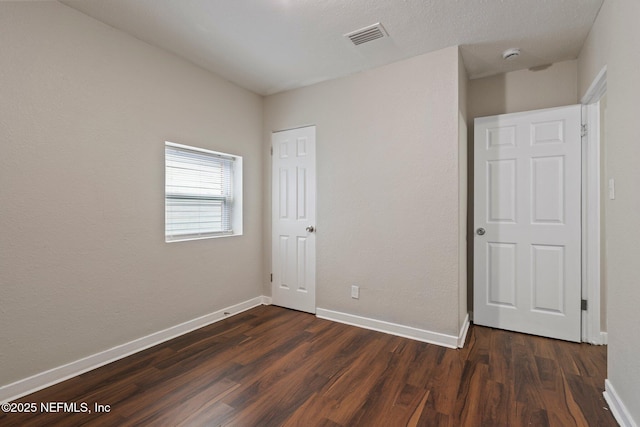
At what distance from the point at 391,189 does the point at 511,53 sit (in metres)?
1.55

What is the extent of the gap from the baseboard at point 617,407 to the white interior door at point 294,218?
2.42 meters

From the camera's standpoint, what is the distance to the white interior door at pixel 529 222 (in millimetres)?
2680

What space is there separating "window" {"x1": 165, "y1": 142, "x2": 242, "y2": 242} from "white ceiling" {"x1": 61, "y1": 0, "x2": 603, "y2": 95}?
3.05ft

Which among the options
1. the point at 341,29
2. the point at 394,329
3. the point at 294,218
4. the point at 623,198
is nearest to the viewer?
the point at 623,198

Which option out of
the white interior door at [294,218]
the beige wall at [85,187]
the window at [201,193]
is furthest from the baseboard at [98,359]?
the window at [201,193]

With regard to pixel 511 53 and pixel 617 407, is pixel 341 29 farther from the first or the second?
pixel 617 407

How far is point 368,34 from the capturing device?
2416 millimetres

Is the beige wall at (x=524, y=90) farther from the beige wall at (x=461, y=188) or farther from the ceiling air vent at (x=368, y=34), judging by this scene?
the ceiling air vent at (x=368, y=34)

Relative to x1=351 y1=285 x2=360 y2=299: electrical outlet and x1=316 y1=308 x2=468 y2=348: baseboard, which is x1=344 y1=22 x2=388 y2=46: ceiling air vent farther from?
x1=316 y1=308 x2=468 y2=348: baseboard

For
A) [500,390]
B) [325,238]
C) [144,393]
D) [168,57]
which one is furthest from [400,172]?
[144,393]

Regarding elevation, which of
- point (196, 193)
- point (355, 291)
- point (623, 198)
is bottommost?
point (355, 291)

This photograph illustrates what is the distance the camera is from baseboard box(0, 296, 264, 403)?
1882 millimetres

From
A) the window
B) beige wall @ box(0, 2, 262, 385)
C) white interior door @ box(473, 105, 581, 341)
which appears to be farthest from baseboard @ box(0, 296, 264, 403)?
white interior door @ box(473, 105, 581, 341)

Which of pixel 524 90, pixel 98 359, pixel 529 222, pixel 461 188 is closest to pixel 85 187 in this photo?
pixel 98 359
